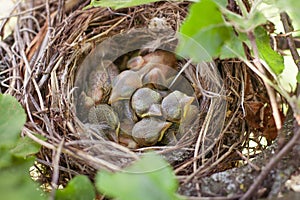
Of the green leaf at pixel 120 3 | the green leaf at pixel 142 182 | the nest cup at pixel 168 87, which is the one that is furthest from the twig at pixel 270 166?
the green leaf at pixel 120 3

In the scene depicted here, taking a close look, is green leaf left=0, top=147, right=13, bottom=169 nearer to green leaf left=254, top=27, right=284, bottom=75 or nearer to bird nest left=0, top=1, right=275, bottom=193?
bird nest left=0, top=1, right=275, bottom=193

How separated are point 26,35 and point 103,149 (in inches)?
19.2

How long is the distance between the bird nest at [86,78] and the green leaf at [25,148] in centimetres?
5

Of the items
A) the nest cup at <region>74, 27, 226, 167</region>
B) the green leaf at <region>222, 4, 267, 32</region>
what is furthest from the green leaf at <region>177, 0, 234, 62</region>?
the nest cup at <region>74, 27, 226, 167</region>

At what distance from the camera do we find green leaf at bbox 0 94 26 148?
2.40ft

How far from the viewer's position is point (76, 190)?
69 centimetres

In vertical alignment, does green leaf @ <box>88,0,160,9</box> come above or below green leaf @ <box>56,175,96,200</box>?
above

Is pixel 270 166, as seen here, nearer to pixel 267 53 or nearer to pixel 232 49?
pixel 232 49

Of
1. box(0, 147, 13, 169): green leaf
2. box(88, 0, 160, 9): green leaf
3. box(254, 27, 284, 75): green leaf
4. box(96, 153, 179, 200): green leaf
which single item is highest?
box(88, 0, 160, 9): green leaf

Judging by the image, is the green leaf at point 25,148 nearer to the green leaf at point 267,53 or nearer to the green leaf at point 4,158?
the green leaf at point 4,158

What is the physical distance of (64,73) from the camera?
3.78ft

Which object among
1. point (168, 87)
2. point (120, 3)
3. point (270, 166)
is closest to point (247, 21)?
point (270, 166)

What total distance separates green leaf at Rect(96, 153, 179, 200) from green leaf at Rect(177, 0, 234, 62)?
0.17 m

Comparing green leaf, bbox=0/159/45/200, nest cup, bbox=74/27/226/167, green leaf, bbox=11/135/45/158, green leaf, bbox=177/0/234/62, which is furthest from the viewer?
nest cup, bbox=74/27/226/167
